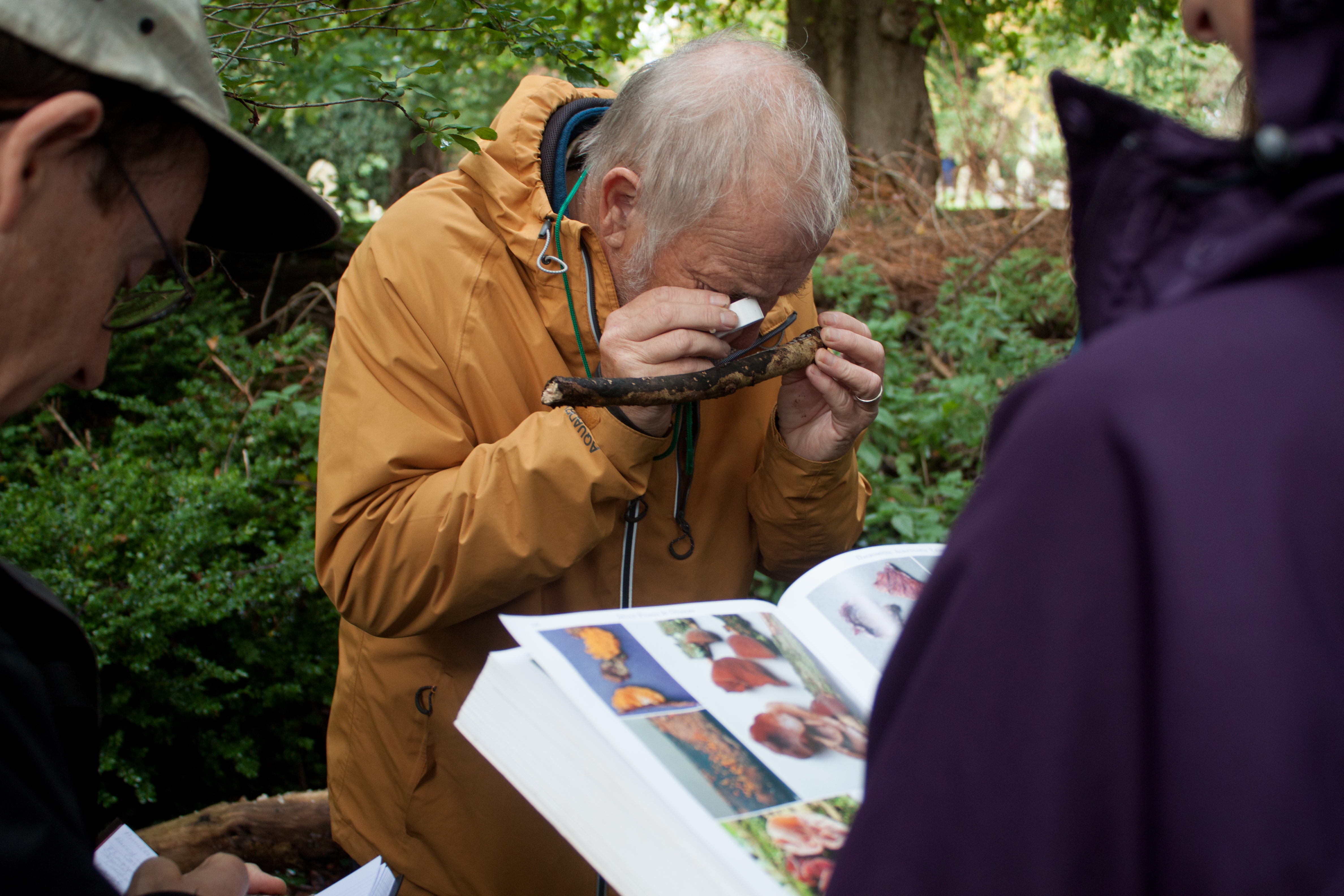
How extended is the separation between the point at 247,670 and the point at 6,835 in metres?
2.45

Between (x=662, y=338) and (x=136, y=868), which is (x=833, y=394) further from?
(x=136, y=868)

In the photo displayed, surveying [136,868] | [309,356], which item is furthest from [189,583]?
[309,356]

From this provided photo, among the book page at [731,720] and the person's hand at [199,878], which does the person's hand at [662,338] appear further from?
the person's hand at [199,878]

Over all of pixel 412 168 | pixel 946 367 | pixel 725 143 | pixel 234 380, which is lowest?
pixel 234 380

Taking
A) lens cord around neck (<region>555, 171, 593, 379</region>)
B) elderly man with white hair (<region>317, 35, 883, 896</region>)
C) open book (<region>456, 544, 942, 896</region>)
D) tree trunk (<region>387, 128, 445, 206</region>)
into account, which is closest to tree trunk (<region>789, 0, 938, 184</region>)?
tree trunk (<region>387, 128, 445, 206</region>)

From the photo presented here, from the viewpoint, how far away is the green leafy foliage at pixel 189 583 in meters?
2.65

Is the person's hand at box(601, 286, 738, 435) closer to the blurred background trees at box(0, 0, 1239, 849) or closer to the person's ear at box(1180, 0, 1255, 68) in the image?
the blurred background trees at box(0, 0, 1239, 849)

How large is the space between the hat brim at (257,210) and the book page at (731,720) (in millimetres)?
700

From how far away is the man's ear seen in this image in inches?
35.2

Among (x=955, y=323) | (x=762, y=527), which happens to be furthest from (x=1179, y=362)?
(x=955, y=323)

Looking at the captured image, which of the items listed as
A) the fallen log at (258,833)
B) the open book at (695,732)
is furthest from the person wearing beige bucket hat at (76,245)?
the fallen log at (258,833)

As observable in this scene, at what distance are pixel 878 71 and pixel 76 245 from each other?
8323mm

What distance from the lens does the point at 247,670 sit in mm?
3018

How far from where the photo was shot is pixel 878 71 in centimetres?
830
